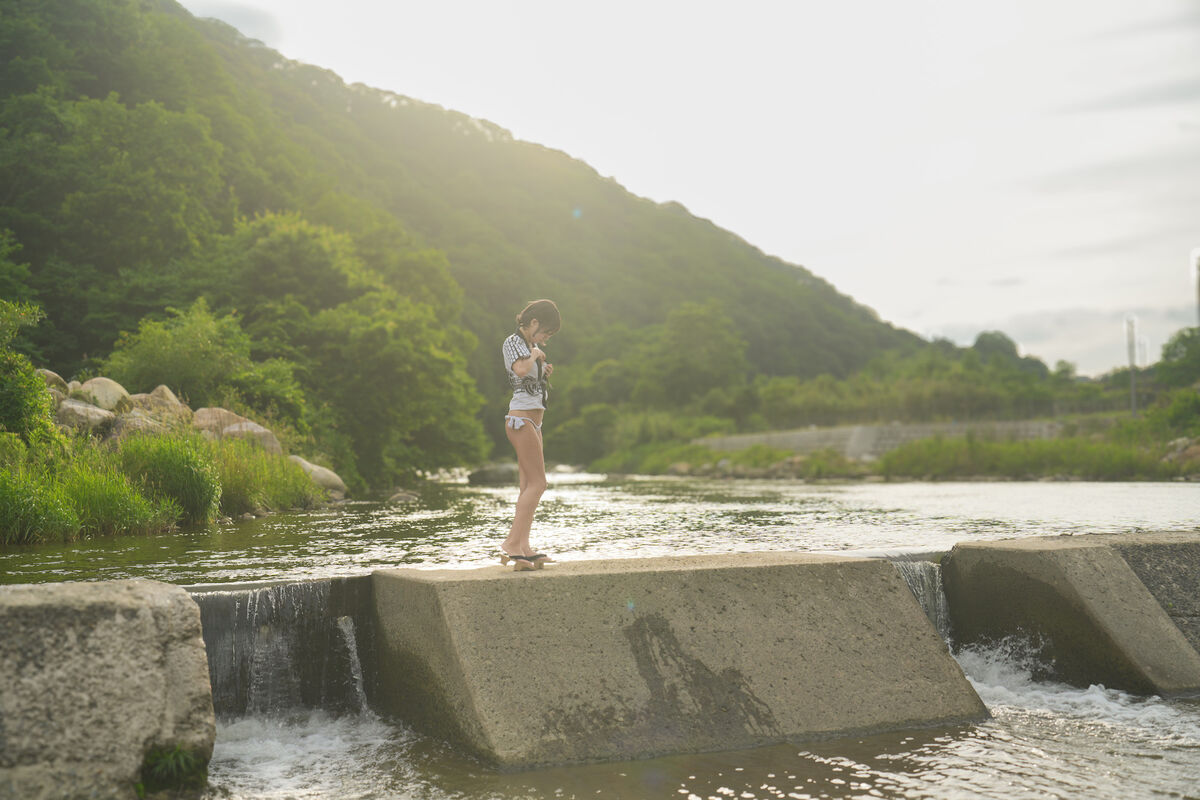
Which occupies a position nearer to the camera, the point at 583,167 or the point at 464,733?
the point at 464,733

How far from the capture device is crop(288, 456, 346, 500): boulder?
17344 mm

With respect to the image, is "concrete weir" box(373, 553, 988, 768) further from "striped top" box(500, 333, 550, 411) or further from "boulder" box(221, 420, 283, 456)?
"boulder" box(221, 420, 283, 456)

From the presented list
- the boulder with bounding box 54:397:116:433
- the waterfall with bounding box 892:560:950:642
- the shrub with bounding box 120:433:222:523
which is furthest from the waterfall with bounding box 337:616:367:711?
the boulder with bounding box 54:397:116:433

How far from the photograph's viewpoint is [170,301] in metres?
26.2

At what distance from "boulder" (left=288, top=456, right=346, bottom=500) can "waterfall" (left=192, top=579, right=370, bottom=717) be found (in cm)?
1199

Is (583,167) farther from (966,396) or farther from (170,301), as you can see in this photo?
(170,301)

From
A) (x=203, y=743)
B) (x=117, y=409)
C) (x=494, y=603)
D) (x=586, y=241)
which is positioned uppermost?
(x=586, y=241)

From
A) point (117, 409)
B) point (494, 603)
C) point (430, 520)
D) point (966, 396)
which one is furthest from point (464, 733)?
point (966, 396)

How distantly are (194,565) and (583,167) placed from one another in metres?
137

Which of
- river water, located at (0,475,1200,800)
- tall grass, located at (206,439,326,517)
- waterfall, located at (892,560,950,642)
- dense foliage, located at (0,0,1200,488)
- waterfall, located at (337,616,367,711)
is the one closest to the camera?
river water, located at (0,475,1200,800)

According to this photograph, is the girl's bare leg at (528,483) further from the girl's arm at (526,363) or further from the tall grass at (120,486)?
the tall grass at (120,486)

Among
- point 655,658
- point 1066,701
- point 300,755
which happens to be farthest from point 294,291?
point 1066,701

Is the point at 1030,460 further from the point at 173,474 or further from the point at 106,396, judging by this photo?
the point at 106,396

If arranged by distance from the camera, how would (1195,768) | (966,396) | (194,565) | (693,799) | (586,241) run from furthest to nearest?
(586,241) < (966,396) < (194,565) < (1195,768) < (693,799)
